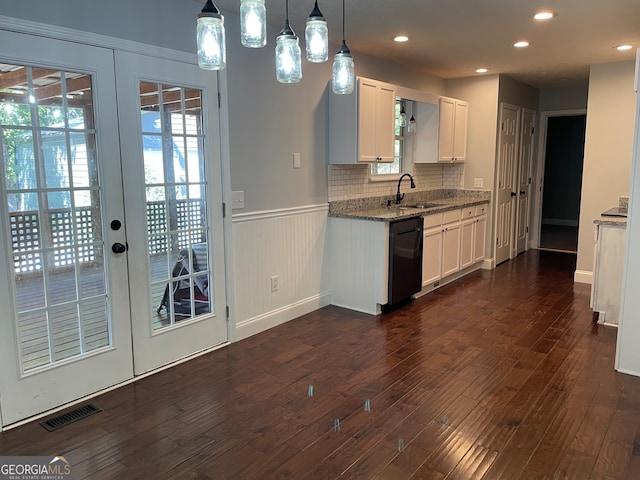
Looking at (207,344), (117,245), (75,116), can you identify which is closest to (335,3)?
(75,116)

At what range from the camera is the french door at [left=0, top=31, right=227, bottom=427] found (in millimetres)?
2533

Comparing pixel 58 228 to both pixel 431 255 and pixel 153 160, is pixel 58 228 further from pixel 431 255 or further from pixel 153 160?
pixel 431 255

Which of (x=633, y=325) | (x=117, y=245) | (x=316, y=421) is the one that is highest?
(x=117, y=245)

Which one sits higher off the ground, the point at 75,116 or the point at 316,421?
the point at 75,116

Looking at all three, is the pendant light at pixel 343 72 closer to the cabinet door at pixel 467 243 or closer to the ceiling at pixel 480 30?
the ceiling at pixel 480 30

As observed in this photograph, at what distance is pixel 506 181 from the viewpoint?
659 centimetres

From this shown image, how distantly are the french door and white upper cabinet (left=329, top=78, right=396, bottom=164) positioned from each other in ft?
4.50

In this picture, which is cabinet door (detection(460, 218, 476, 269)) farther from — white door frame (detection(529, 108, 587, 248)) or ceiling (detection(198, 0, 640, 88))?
white door frame (detection(529, 108, 587, 248))

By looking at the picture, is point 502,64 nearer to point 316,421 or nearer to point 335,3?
point 335,3

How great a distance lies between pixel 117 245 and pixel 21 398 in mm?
972

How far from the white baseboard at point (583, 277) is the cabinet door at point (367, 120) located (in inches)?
115

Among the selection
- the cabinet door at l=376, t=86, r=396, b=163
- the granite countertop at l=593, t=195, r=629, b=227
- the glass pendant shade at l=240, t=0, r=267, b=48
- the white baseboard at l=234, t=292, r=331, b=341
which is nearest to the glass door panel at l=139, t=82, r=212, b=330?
the white baseboard at l=234, t=292, r=331, b=341

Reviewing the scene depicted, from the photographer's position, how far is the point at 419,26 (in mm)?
3920

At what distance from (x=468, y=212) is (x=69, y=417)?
15.2ft
